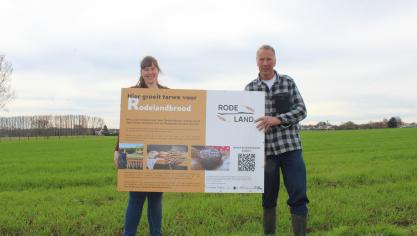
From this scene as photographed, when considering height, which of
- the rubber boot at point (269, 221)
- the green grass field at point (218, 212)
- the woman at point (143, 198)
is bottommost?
the green grass field at point (218, 212)

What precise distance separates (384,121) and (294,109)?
122010 mm

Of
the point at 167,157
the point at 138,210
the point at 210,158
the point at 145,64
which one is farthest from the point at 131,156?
the point at 145,64

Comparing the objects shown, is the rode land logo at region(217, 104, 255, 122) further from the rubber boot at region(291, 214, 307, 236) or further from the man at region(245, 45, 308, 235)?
the rubber boot at region(291, 214, 307, 236)

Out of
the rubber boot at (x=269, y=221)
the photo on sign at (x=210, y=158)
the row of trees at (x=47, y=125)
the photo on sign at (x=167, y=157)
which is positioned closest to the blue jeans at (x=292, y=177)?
the rubber boot at (x=269, y=221)

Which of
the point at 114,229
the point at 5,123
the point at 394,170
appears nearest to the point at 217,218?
the point at 114,229

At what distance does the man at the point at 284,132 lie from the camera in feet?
16.0

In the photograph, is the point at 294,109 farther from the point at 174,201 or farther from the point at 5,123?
the point at 5,123

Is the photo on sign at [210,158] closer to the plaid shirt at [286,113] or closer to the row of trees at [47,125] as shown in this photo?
the plaid shirt at [286,113]

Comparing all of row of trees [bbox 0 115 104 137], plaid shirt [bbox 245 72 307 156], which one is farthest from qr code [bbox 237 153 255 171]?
row of trees [bbox 0 115 104 137]

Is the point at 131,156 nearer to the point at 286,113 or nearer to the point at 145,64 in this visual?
the point at 145,64

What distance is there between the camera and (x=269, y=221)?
536cm

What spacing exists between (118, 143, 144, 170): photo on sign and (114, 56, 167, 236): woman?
0.09 metres

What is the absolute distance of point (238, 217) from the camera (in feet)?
21.8

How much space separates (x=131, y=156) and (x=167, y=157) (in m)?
0.42
